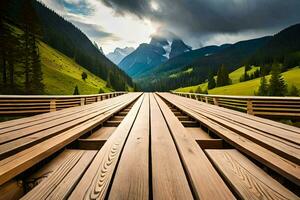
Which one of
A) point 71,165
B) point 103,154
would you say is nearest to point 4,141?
point 71,165

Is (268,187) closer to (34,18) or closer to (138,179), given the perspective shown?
(138,179)

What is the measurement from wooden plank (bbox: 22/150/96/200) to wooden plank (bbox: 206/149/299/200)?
1.08m

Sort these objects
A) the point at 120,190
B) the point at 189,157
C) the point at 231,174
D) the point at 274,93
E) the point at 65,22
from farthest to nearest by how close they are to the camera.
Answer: the point at 65,22, the point at 274,93, the point at 189,157, the point at 231,174, the point at 120,190

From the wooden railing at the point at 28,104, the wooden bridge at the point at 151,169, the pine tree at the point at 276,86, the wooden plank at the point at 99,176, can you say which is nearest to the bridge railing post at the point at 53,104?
the wooden railing at the point at 28,104

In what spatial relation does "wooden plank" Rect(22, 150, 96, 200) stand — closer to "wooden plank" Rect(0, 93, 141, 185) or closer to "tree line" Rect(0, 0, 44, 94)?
"wooden plank" Rect(0, 93, 141, 185)

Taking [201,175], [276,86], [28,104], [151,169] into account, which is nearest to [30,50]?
[28,104]

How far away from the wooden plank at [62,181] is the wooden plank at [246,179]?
1.08m

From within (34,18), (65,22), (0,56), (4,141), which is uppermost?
(65,22)

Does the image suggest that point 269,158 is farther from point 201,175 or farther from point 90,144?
point 90,144

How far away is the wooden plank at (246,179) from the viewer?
3.56 feet

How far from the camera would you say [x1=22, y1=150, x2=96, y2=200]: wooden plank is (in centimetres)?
105

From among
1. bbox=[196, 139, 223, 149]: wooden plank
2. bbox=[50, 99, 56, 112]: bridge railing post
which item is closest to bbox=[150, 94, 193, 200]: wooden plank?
bbox=[196, 139, 223, 149]: wooden plank

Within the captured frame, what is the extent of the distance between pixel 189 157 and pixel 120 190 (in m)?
0.71

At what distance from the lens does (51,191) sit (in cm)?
109
